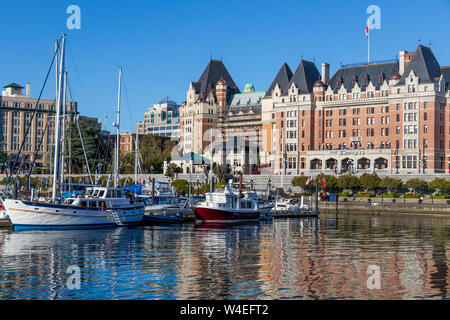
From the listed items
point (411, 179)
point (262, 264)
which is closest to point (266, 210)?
point (411, 179)

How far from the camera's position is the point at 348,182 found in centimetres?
11150

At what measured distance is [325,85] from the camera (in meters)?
143

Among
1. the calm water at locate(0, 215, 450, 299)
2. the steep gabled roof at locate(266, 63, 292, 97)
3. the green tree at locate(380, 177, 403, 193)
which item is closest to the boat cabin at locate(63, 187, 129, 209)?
the calm water at locate(0, 215, 450, 299)

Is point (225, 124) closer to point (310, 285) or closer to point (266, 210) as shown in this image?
point (266, 210)

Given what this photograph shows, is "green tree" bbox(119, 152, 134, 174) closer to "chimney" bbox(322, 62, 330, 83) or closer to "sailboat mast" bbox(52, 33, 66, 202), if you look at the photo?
"chimney" bbox(322, 62, 330, 83)

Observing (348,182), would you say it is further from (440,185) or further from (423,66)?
(423,66)

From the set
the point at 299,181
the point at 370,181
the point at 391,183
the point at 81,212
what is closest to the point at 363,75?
the point at 299,181

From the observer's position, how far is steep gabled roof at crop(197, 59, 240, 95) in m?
169

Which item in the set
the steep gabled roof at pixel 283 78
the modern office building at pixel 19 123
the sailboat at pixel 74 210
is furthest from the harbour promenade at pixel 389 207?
the modern office building at pixel 19 123

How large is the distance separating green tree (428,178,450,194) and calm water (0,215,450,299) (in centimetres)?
4601

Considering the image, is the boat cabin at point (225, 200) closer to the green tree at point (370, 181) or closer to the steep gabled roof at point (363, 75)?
the green tree at point (370, 181)

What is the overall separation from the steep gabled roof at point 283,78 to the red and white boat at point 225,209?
81407mm
